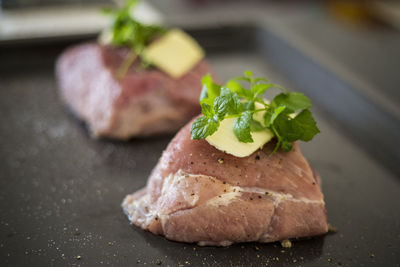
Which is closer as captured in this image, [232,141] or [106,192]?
[232,141]

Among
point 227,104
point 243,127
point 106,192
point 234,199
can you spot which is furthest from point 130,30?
point 234,199

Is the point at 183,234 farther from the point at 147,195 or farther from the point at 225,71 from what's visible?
the point at 225,71

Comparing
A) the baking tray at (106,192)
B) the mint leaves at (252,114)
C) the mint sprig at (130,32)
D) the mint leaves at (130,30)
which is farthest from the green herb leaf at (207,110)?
the mint leaves at (130,30)

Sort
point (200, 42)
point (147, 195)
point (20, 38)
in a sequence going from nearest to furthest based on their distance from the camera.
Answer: point (147, 195) → point (20, 38) → point (200, 42)

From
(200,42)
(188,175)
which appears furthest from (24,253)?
(200,42)

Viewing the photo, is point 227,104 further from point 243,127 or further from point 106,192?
point 106,192

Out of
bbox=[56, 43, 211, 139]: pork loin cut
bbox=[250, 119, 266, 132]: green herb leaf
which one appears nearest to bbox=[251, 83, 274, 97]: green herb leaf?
bbox=[250, 119, 266, 132]: green herb leaf
